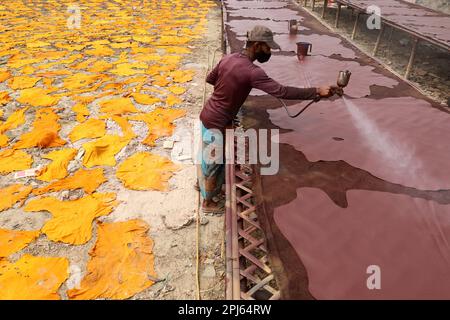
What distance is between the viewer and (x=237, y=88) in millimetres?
2984

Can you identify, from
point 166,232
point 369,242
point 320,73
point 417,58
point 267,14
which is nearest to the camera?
point 369,242

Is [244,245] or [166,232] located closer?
[244,245]

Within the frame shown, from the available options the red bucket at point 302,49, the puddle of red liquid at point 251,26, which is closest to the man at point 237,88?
the red bucket at point 302,49

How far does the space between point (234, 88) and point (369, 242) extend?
5.71 ft

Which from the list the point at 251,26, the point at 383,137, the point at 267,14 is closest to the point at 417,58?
the point at 267,14

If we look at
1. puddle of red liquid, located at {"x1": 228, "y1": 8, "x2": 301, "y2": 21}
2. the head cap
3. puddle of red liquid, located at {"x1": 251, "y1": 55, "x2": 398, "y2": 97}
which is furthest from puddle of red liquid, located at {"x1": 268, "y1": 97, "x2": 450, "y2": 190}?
puddle of red liquid, located at {"x1": 228, "y1": 8, "x2": 301, "y2": 21}

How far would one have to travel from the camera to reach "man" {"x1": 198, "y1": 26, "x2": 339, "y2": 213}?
288 cm

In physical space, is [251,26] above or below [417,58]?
above

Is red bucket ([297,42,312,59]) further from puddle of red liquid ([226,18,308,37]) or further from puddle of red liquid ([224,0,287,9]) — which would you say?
puddle of red liquid ([224,0,287,9])

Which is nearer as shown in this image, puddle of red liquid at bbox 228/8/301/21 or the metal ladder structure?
the metal ladder structure

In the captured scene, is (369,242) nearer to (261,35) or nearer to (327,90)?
(327,90)

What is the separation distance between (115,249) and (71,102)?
3.76 meters

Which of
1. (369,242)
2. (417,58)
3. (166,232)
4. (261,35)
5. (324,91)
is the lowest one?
(166,232)

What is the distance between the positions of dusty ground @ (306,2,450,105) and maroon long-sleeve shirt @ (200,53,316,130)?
166 inches
